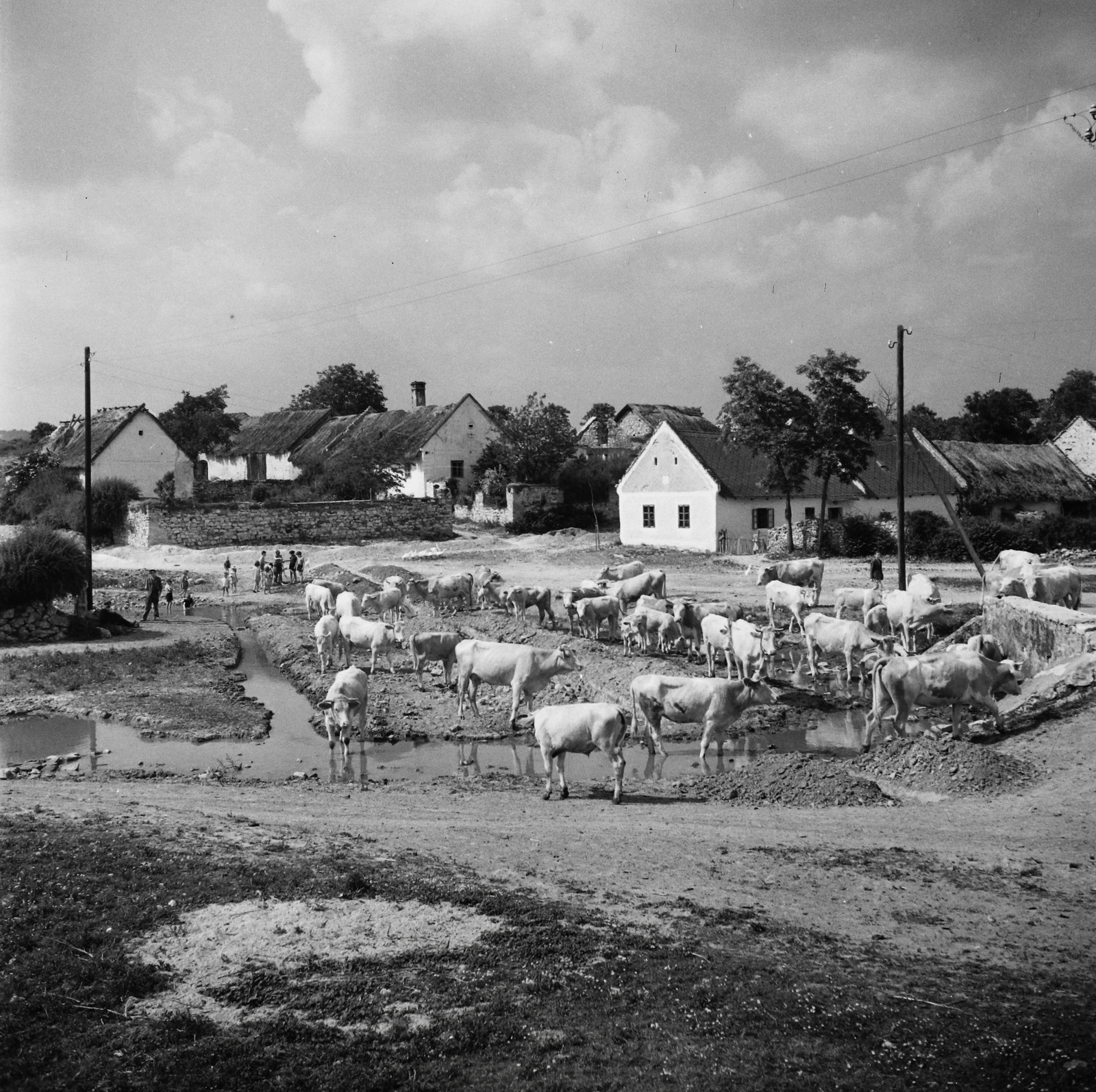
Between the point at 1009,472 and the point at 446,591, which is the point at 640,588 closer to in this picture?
the point at 446,591

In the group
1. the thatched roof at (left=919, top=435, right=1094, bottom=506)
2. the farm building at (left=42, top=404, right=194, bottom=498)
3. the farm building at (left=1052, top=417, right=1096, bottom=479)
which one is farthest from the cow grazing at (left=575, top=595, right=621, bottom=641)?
the farm building at (left=1052, top=417, right=1096, bottom=479)

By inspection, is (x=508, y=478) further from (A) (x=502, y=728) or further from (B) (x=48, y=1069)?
(B) (x=48, y=1069)

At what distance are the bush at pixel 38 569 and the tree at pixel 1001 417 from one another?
68542 mm

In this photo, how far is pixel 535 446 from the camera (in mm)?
63438

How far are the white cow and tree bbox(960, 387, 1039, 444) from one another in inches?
2347

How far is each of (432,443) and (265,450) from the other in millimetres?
16333

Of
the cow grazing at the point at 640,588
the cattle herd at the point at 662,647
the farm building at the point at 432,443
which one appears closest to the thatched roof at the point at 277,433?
the farm building at the point at 432,443

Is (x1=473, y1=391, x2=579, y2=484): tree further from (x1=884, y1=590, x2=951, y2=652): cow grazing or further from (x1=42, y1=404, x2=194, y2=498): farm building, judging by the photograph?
(x1=884, y1=590, x2=951, y2=652): cow grazing

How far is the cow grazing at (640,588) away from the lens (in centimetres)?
2917

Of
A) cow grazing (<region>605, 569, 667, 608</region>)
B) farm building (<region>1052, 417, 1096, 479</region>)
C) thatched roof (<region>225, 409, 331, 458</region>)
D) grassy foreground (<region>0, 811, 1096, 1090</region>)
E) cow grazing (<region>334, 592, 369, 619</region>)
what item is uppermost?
thatched roof (<region>225, 409, 331, 458</region>)

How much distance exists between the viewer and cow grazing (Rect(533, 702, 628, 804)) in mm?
13773

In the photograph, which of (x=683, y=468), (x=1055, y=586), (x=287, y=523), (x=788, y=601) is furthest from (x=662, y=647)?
(x=287, y=523)

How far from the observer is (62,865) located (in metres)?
9.68

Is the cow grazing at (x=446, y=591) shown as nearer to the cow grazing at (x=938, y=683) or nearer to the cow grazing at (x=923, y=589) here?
the cow grazing at (x=923, y=589)
